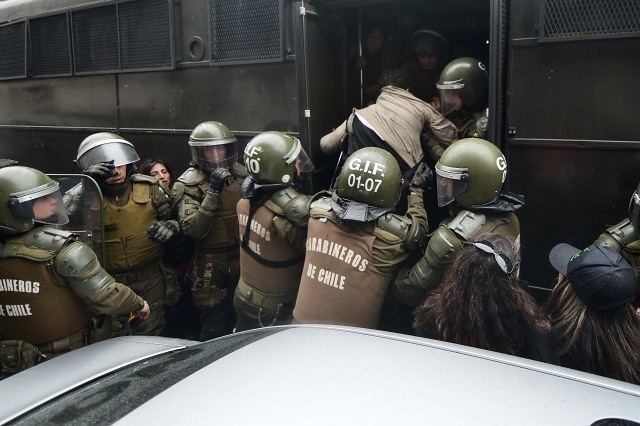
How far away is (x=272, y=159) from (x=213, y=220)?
3.48 ft

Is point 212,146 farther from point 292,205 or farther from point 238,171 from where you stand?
point 292,205

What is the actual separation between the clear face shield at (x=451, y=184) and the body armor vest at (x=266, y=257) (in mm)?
1123

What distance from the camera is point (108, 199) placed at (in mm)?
4406

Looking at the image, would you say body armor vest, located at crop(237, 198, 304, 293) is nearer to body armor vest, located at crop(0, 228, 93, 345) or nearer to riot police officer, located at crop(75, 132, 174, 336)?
riot police officer, located at crop(75, 132, 174, 336)

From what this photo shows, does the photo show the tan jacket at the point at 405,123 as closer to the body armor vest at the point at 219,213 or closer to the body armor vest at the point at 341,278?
the body armor vest at the point at 219,213

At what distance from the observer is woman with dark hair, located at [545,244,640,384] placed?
2295 millimetres

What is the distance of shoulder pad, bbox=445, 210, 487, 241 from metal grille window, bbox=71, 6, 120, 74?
14.9 feet

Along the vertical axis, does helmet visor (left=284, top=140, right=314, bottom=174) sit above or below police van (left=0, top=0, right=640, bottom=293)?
below

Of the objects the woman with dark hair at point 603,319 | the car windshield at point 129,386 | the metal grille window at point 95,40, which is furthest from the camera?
the metal grille window at point 95,40

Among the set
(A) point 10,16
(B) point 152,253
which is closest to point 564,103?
(B) point 152,253

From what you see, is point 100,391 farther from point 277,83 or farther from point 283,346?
point 277,83

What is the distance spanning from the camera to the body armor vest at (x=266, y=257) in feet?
13.4

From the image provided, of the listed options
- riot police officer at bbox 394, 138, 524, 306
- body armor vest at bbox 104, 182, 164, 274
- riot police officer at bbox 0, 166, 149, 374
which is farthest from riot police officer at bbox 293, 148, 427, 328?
body armor vest at bbox 104, 182, 164, 274

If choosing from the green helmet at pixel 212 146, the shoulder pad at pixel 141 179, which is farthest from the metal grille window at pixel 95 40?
the shoulder pad at pixel 141 179
